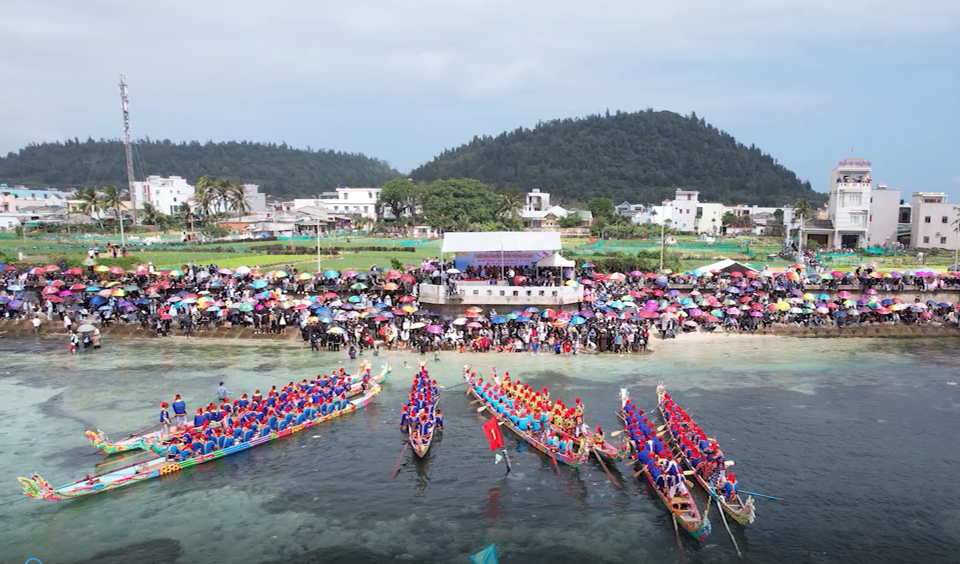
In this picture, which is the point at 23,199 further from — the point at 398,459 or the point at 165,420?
the point at 398,459

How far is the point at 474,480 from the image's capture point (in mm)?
19594

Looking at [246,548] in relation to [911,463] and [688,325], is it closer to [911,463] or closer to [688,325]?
[911,463]

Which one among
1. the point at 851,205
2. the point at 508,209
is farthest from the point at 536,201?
the point at 851,205

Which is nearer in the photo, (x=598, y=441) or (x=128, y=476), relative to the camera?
(x=128, y=476)

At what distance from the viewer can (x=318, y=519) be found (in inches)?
678

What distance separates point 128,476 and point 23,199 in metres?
129

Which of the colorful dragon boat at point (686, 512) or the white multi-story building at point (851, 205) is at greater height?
the white multi-story building at point (851, 205)

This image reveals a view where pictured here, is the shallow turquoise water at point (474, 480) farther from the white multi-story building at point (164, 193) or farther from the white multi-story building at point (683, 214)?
the white multi-story building at point (164, 193)

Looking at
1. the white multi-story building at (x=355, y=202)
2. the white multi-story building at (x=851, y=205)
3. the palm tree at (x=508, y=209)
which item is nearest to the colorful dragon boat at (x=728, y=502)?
the white multi-story building at (x=851, y=205)

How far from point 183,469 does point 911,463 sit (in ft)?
75.7

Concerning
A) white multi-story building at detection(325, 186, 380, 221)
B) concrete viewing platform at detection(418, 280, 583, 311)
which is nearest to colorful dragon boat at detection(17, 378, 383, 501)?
concrete viewing platform at detection(418, 280, 583, 311)

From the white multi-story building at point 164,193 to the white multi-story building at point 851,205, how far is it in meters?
114

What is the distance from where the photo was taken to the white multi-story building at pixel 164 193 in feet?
427

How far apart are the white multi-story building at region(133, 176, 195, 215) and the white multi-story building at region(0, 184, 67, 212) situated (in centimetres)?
1452
